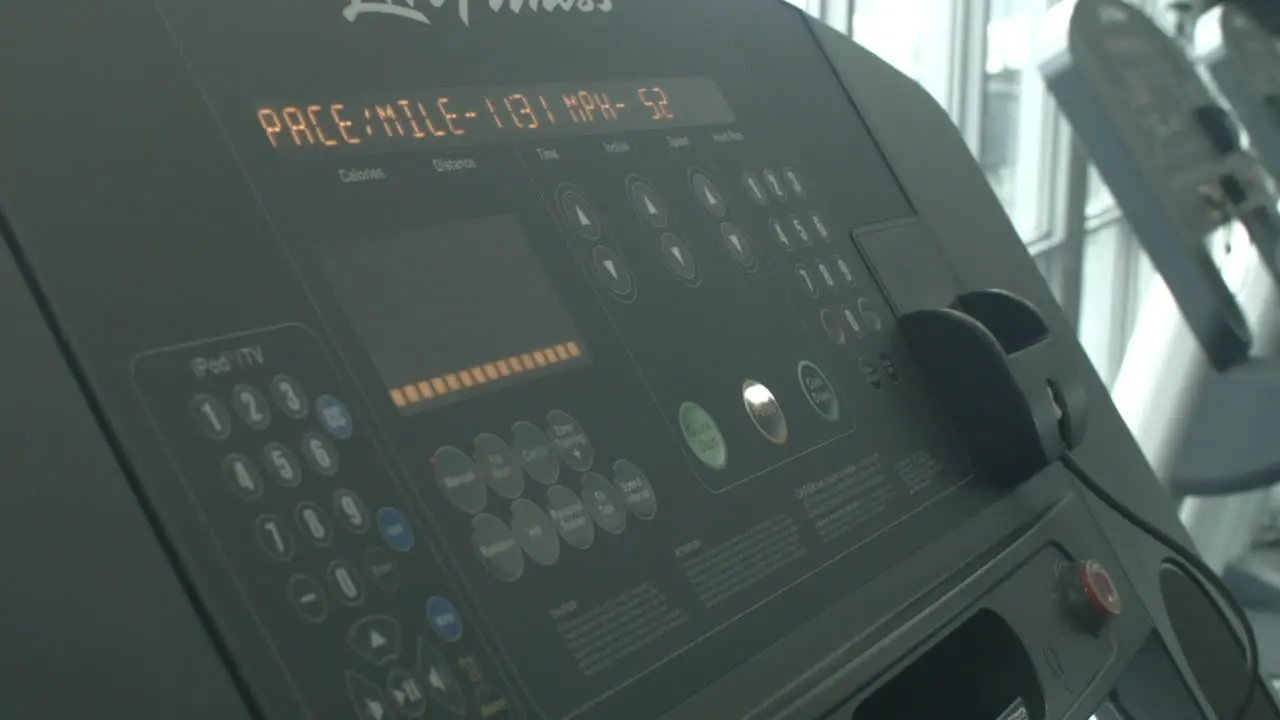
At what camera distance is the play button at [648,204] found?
2.22 ft

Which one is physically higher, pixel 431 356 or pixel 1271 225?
pixel 431 356

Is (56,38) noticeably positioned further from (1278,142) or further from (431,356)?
(1278,142)

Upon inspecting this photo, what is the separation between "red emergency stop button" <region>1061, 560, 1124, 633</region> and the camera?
76 cm

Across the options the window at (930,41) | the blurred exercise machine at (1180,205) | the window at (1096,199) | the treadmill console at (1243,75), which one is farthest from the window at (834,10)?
the window at (1096,199)

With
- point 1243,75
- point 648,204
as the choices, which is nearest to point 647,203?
point 648,204

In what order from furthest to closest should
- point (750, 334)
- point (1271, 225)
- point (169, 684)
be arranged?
point (1271, 225), point (750, 334), point (169, 684)

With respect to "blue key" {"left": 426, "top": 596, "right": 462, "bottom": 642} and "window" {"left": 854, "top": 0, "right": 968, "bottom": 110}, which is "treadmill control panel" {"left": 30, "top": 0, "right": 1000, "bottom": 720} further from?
"window" {"left": 854, "top": 0, "right": 968, "bottom": 110}

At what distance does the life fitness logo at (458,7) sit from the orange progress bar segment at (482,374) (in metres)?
0.15

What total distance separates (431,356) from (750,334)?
0.63 feet

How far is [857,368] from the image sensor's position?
0.74 meters

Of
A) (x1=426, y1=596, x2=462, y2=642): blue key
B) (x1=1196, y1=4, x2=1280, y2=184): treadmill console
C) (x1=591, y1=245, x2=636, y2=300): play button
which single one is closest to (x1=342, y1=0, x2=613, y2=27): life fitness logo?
(x1=591, y1=245, x2=636, y2=300): play button

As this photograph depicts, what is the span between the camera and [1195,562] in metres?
0.91

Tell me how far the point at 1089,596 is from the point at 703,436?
262 mm

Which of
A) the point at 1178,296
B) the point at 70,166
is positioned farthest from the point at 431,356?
the point at 1178,296
